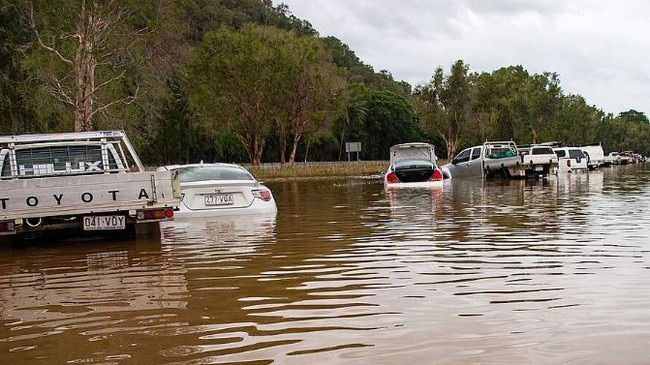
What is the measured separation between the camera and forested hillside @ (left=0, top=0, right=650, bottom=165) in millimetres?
30406

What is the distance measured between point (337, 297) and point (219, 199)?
245 inches

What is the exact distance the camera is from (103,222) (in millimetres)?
9141

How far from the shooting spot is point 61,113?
33250mm

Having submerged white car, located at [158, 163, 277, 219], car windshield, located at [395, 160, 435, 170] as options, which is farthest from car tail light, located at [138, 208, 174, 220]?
car windshield, located at [395, 160, 435, 170]

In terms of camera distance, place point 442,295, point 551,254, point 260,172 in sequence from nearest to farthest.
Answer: point 442,295
point 551,254
point 260,172

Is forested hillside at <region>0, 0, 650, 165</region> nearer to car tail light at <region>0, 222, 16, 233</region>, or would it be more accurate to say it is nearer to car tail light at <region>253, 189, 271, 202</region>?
car tail light at <region>253, 189, 271, 202</region>

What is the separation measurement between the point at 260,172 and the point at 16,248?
37.2 metres

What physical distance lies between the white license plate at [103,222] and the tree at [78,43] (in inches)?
811

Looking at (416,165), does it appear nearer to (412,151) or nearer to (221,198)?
(412,151)

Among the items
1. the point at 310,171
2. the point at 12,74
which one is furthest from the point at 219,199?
the point at 310,171

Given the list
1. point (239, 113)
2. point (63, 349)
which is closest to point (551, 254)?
point (63, 349)

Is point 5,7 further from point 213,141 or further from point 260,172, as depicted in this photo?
point 213,141

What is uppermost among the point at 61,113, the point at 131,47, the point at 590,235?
the point at 131,47

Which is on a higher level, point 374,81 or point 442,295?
point 374,81
